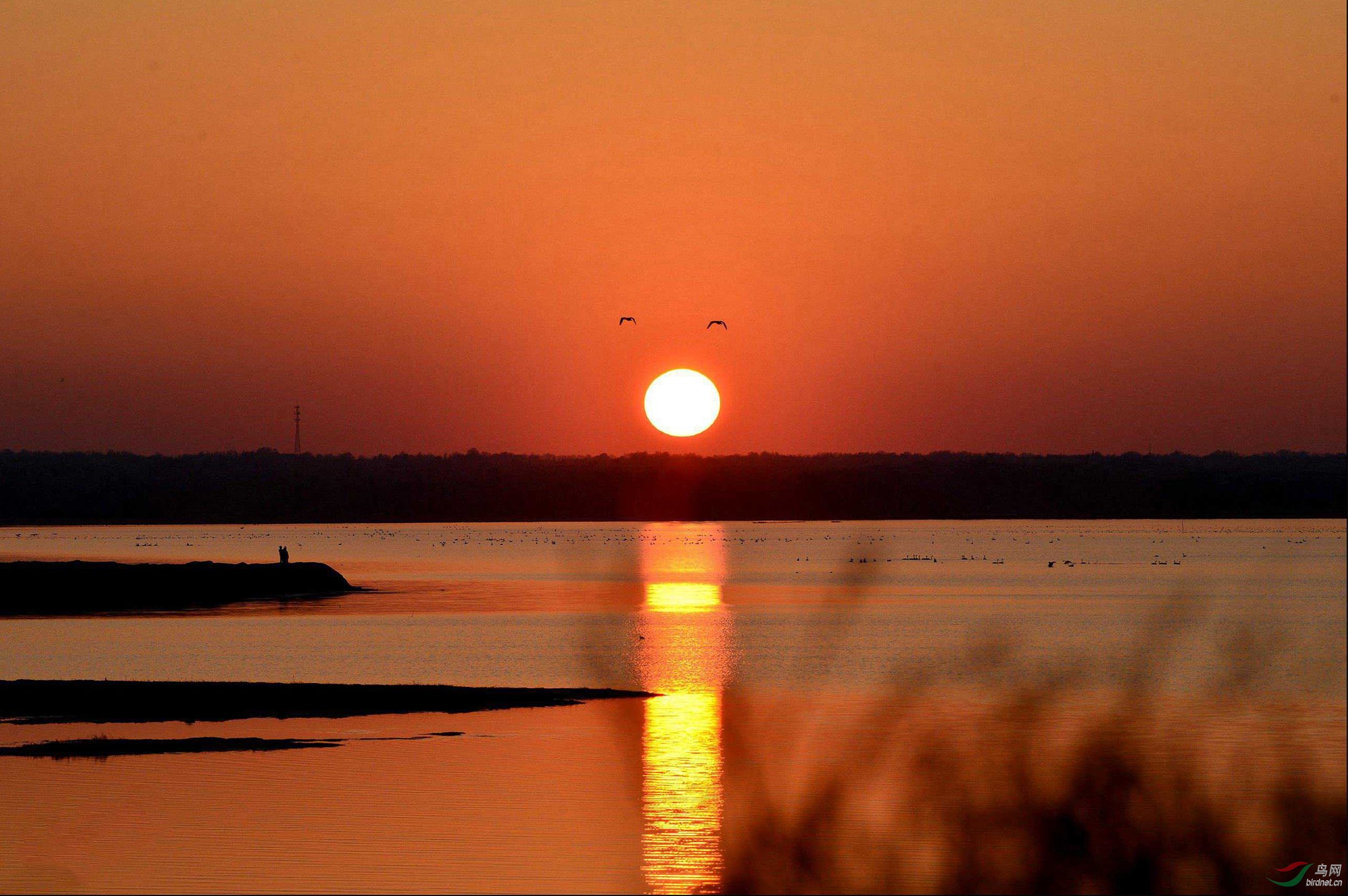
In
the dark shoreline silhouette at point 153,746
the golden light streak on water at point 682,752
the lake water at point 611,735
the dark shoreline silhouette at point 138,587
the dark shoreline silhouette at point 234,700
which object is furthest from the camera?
the dark shoreline silhouette at point 138,587

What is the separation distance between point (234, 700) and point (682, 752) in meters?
10.6

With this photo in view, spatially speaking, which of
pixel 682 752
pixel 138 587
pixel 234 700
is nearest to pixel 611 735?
pixel 682 752

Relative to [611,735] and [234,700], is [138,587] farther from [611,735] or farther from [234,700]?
[611,735]

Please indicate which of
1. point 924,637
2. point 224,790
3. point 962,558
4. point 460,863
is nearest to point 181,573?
point 924,637

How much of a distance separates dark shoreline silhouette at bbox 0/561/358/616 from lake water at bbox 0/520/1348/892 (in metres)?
5.99

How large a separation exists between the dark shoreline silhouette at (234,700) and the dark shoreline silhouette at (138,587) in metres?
35.2

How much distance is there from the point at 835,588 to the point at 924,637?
52569 millimetres

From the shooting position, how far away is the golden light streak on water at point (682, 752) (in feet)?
62.1

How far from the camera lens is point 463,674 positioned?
44281 millimetres

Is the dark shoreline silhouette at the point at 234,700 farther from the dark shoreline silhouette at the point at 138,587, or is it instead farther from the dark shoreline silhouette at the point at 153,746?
the dark shoreline silhouette at the point at 138,587

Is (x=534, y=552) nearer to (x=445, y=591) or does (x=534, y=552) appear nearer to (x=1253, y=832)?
(x=445, y=591)

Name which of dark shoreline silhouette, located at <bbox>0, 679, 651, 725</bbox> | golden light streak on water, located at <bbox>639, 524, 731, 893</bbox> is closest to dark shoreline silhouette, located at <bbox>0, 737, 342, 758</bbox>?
dark shoreline silhouette, located at <bbox>0, 679, 651, 725</bbox>

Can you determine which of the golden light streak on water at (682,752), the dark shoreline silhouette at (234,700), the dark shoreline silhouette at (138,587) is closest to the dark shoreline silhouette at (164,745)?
the dark shoreline silhouette at (234,700)

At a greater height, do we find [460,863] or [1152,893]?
[1152,893]
